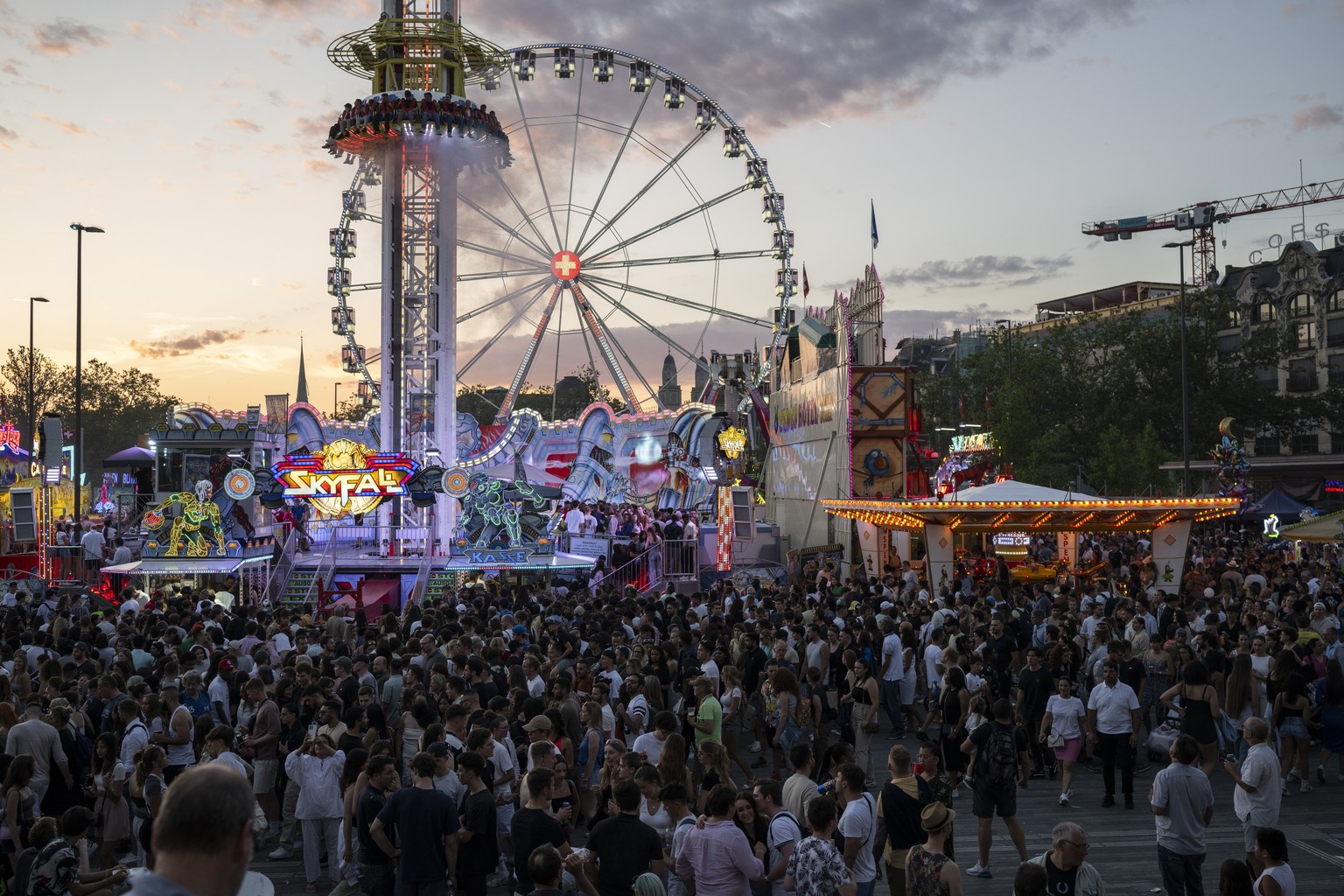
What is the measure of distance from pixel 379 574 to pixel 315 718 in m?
19.5

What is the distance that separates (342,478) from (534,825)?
79.5 feet

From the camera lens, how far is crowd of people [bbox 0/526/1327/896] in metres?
6.88

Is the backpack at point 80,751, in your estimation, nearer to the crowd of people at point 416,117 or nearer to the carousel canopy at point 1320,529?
the carousel canopy at point 1320,529

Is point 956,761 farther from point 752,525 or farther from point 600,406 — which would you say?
point 600,406

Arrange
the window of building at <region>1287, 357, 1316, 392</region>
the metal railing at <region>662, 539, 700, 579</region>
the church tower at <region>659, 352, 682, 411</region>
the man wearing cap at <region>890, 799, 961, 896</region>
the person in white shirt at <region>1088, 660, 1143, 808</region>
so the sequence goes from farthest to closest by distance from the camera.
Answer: the church tower at <region>659, 352, 682, 411</region> < the window of building at <region>1287, 357, 1316, 392</region> < the metal railing at <region>662, 539, 700, 579</region> < the person in white shirt at <region>1088, 660, 1143, 808</region> < the man wearing cap at <region>890, 799, 961, 896</region>

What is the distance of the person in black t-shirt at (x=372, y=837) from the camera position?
763cm

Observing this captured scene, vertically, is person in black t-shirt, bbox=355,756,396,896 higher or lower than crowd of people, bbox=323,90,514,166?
lower

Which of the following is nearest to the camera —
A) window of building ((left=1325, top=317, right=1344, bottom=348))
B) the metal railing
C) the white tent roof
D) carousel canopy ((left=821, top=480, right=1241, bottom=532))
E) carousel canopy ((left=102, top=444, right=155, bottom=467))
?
carousel canopy ((left=821, top=480, right=1241, bottom=532))

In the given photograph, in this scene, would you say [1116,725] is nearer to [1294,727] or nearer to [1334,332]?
[1294,727]

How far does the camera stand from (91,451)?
93.2 m

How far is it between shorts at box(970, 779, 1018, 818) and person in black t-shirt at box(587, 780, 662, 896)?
3.82m

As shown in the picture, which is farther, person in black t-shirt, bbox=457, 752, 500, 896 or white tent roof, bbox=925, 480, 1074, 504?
white tent roof, bbox=925, 480, 1074, 504

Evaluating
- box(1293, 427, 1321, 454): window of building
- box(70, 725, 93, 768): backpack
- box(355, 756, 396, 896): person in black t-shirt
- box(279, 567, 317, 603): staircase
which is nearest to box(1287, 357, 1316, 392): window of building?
box(1293, 427, 1321, 454): window of building

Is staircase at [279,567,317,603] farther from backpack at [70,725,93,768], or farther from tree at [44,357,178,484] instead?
tree at [44,357,178,484]
